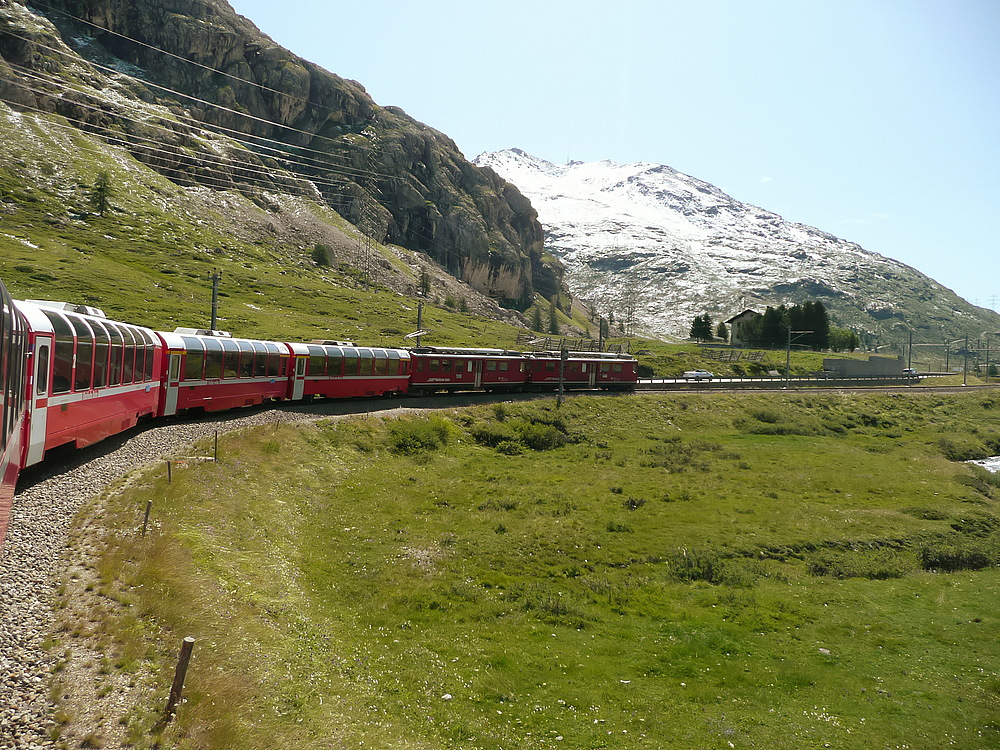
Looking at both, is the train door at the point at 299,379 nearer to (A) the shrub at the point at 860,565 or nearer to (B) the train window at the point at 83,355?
(B) the train window at the point at 83,355

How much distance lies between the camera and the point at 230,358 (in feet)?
96.9

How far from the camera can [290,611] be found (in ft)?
49.3

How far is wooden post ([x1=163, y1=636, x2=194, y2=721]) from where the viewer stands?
8758mm

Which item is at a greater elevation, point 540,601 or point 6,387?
point 6,387

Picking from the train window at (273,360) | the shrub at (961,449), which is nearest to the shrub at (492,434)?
the train window at (273,360)

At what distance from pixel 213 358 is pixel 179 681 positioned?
21897 millimetres

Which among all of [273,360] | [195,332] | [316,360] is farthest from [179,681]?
[316,360]

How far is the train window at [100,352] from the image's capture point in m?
17.4

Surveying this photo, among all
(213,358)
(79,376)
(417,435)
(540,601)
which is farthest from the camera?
(417,435)

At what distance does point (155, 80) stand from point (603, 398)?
190 metres

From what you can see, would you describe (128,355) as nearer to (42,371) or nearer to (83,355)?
(83,355)

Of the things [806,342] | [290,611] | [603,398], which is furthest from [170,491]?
[806,342]

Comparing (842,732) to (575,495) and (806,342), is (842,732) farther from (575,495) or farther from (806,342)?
(806,342)

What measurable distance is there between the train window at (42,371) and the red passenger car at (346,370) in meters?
21.7
